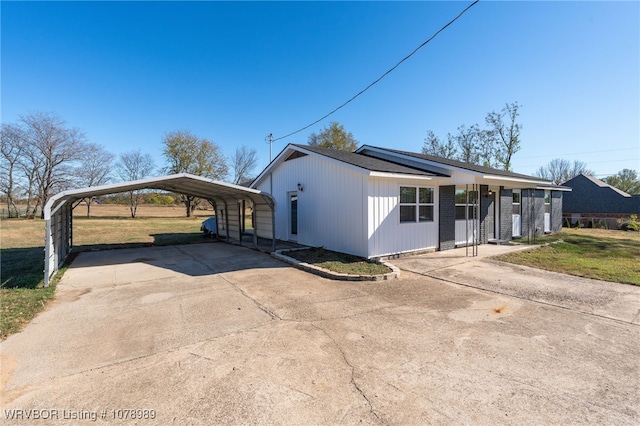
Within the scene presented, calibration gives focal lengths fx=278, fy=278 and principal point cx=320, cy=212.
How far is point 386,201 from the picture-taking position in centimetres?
859

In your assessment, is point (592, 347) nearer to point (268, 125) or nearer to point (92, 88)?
point (92, 88)

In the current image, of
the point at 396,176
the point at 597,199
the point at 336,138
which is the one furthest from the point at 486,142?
the point at 396,176

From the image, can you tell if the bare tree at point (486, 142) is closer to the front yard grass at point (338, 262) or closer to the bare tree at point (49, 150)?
the front yard grass at point (338, 262)

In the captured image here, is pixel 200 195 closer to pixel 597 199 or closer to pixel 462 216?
pixel 462 216

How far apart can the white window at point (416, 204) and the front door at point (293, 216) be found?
4.79 meters

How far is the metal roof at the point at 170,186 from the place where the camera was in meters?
7.29

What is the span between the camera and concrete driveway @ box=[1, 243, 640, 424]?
2373mm

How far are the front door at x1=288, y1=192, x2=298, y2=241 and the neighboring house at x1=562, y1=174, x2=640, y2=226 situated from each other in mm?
26638

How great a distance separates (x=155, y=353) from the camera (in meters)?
3.34

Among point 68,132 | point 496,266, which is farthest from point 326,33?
point 68,132

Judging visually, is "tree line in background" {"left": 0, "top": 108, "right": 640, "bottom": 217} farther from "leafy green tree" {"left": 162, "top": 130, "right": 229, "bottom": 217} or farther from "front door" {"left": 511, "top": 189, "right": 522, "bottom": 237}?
"front door" {"left": 511, "top": 189, "right": 522, "bottom": 237}

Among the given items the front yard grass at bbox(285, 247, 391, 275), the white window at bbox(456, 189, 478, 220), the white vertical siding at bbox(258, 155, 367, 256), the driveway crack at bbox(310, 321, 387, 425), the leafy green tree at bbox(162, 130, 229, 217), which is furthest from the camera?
the leafy green tree at bbox(162, 130, 229, 217)

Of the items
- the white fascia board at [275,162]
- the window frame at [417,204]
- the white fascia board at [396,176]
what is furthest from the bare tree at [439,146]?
the white fascia board at [396,176]

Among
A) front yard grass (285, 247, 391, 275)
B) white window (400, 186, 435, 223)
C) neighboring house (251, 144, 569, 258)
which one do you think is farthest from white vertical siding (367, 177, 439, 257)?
front yard grass (285, 247, 391, 275)
